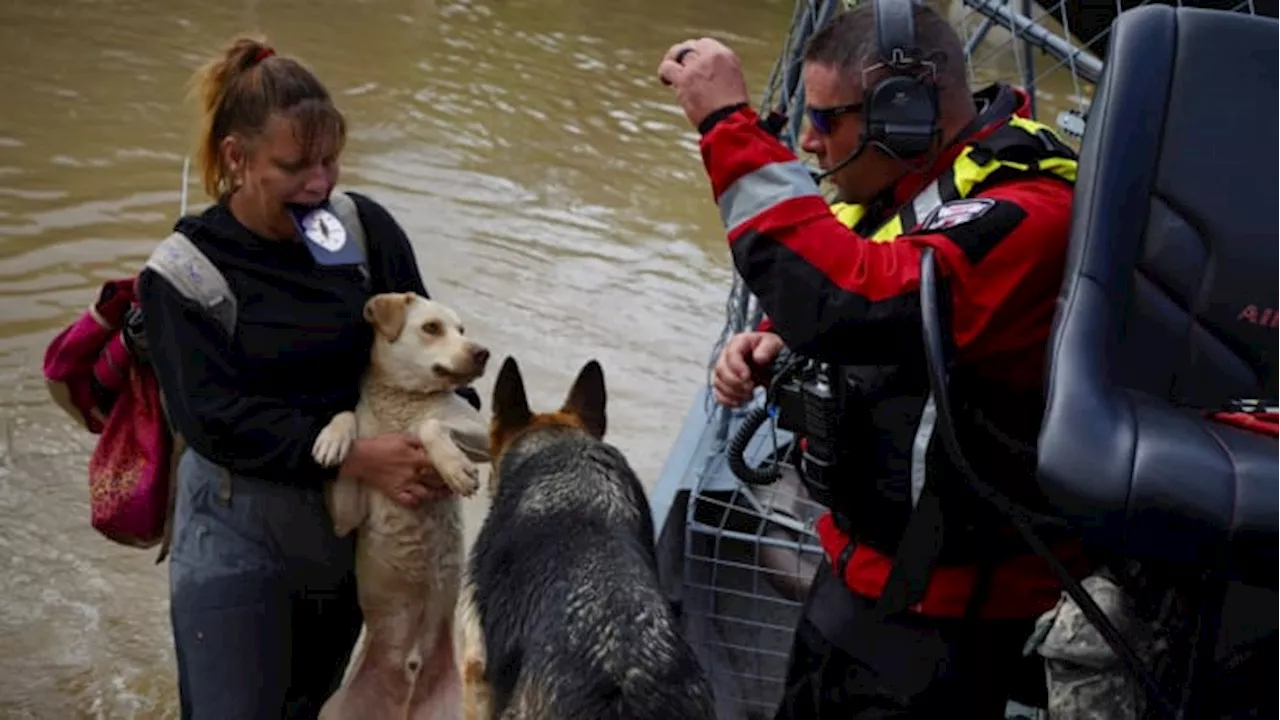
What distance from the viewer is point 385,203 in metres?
8.79

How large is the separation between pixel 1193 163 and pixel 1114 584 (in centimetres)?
67

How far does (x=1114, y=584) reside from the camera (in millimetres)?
2273

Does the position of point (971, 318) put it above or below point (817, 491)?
above

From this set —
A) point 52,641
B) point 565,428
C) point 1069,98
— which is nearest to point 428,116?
point 1069,98

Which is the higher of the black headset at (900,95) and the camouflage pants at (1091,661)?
the black headset at (900,95)

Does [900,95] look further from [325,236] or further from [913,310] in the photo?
[325,236]

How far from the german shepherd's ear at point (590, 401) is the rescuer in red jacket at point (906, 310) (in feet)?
2.25

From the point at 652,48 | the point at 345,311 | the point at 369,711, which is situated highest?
the point at 345,311

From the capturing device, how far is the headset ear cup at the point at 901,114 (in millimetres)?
2426

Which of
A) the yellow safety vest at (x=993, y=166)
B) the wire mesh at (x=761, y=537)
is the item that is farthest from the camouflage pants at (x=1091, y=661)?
the wire mesh at (x=761, y=537)

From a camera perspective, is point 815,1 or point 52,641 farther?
point 52,641

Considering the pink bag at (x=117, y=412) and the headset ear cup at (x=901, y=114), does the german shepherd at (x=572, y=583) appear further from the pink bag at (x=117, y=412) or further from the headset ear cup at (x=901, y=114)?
the headset ear cup at (x=901, y=114)

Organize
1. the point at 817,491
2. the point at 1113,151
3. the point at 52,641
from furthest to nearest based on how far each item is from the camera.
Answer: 1. the point at 52,641
2. the point at 817,491
3. the point at 1113,151

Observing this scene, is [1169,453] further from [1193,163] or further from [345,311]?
[345,311]
